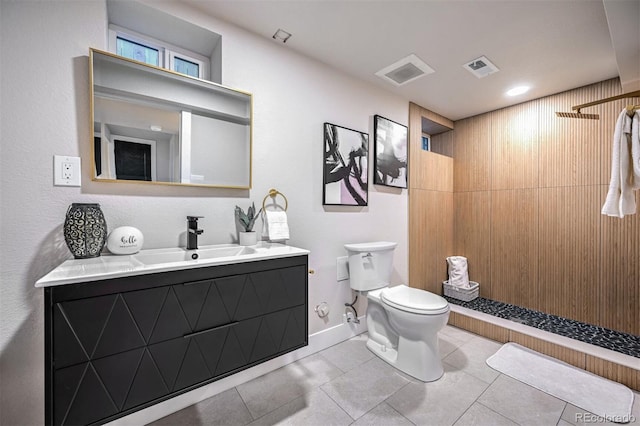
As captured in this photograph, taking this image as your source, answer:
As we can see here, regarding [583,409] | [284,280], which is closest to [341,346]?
[284,280]

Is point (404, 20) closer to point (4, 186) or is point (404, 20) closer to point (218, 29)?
point (218, 29)

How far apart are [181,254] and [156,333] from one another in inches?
19.7

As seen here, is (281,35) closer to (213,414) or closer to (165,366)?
(165,366)

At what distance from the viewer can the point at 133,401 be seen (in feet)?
3.12

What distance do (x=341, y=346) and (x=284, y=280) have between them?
1.19 metres

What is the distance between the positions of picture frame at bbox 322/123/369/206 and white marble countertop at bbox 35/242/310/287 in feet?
2.54

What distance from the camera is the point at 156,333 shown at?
3.22 feet

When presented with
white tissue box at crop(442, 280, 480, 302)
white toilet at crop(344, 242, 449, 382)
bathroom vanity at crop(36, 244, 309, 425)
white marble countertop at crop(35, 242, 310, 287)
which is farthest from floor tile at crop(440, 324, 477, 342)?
white marble countertop at crop(35, 242, 310, 287)

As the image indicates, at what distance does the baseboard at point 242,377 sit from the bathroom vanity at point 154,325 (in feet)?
1.60

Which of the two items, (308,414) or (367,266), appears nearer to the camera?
(308,414)

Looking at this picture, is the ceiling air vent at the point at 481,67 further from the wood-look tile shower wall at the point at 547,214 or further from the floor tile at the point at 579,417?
the floor tile at the point at 579,417

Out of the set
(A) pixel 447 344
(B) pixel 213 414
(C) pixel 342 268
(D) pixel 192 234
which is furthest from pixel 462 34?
(B) pixel 213 414

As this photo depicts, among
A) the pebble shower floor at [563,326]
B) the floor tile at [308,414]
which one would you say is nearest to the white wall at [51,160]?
the floor tile at [308,414]

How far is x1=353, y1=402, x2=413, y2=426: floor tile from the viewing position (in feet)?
4.48
